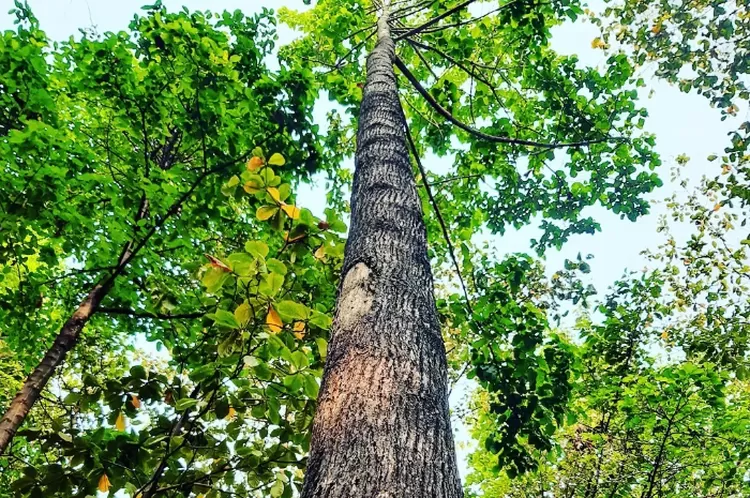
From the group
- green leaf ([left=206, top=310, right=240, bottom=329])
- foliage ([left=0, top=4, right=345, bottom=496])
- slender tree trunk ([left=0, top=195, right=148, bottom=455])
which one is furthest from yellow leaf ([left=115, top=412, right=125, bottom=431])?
green leaf ([left=206, top=310, right=240, bottom=329])

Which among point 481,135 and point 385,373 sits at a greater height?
point 481,135

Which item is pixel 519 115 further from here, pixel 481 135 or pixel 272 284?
pixel 272 284

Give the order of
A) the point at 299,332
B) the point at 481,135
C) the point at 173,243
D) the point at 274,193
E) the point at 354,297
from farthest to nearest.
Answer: the point at 173,243 < the point at 481,135 < the point at 299,332 < the point at 274,193 < the point at 354,297

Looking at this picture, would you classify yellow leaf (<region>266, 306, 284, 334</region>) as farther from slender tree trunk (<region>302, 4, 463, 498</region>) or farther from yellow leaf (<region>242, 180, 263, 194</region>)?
yellow leaf (<region>242, 180, 263, 194</region>)

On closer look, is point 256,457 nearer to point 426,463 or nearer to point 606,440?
point 426,463

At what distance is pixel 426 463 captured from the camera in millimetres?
1111

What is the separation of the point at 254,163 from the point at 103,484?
2.18 metres

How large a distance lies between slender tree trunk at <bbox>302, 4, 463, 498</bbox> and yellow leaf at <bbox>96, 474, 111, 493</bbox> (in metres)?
2.10

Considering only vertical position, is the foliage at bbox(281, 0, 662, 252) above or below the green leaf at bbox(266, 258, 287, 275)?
above

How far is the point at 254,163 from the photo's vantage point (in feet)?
7.00

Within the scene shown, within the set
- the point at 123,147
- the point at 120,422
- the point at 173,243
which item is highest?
the point at 123,147

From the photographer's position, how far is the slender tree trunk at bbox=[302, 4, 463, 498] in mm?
1071

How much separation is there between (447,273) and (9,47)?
974cm

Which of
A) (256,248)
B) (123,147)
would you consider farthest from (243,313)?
(123,147)
